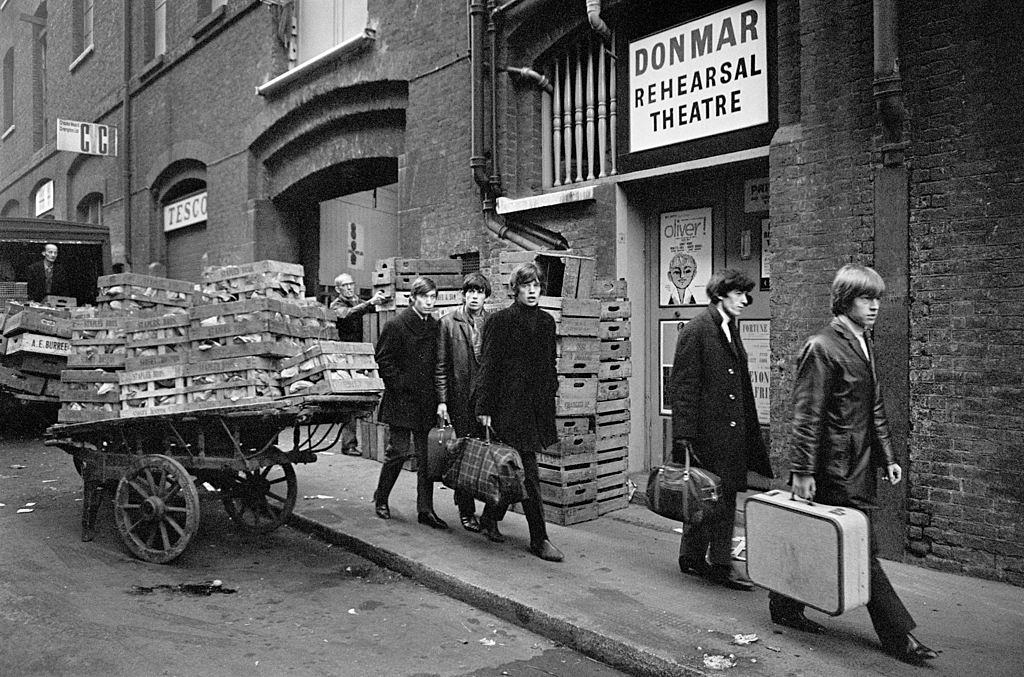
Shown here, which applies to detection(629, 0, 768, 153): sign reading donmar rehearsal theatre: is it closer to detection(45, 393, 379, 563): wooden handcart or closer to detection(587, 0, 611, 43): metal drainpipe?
detection(587, 0, 611, 43): metal drainpipe

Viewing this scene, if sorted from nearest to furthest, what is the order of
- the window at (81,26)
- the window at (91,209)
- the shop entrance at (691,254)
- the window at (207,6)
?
the shop entrance at (691,254) < the window at (207,6) < the window at (91,209) < the window at (81,26)

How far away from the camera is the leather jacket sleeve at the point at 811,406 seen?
160 inches

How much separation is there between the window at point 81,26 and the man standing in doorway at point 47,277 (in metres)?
10.6

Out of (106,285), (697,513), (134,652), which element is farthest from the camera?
(106,285)

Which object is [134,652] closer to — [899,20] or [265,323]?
[265,323]

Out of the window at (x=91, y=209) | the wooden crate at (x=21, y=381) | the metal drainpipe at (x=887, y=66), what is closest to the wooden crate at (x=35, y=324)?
the wooden crate at (x=21, y=381)

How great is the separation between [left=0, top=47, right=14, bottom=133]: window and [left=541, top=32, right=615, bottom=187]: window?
2419 centimetres

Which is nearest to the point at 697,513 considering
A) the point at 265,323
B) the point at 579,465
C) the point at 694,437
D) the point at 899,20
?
the point at 694,437

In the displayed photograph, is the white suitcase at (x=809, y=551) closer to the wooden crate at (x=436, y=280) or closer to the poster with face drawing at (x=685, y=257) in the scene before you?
the poster with face drawing at (x=685, y=257)

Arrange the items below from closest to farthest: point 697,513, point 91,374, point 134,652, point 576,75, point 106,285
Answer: point 134,652
point 697,513
point 91,374
point 106,285
point 576,75

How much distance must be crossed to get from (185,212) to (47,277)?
4.18 m

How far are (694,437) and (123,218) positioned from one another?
15642 mm

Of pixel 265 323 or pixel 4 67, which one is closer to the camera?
pixel 265 323

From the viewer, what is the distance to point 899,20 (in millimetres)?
5598
